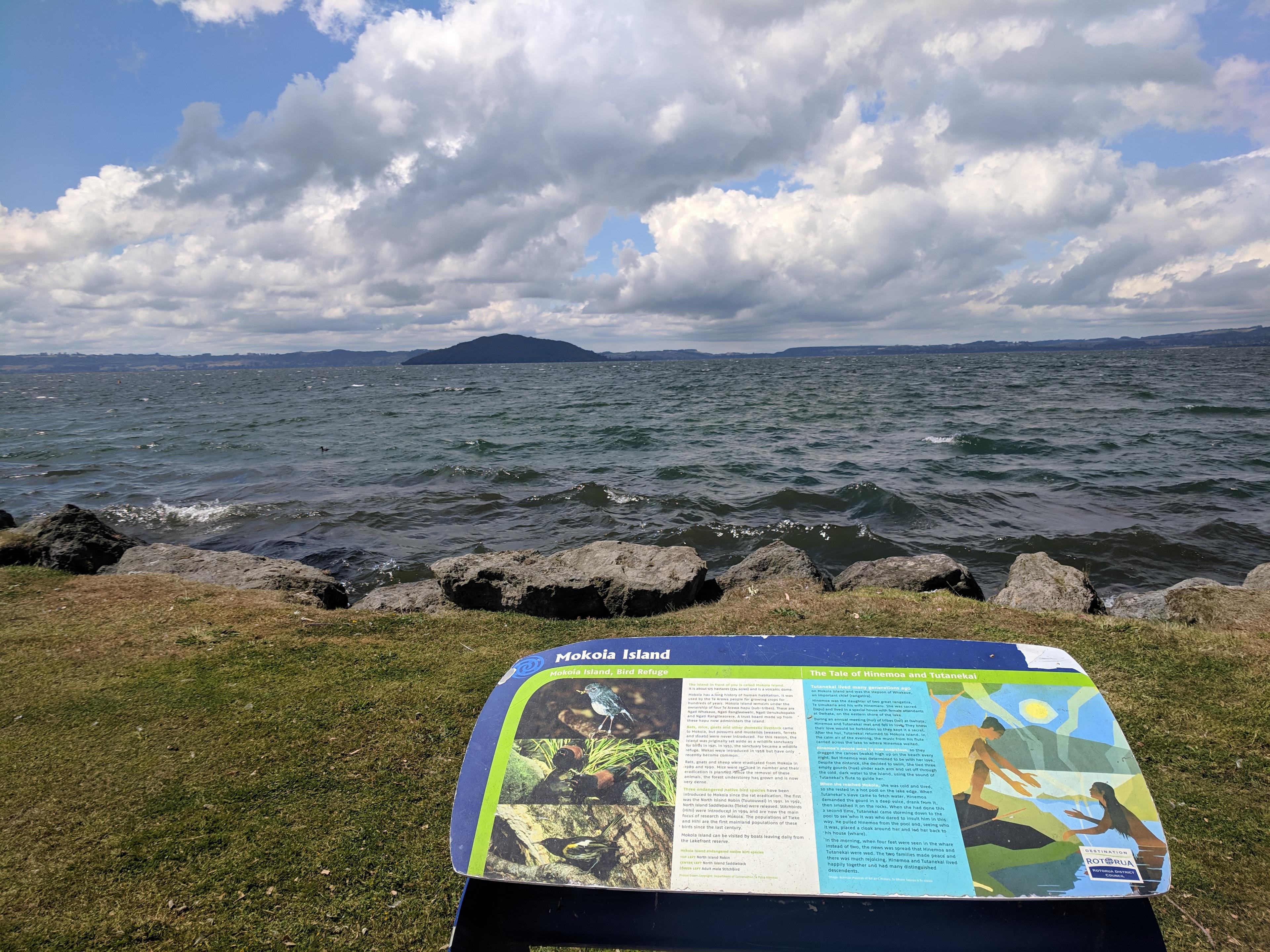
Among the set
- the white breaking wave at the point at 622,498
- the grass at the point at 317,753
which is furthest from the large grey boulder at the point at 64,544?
the white breaking wave at the point at 622,498

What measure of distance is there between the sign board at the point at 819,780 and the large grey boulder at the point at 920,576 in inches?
278

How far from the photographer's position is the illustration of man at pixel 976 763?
130 inches

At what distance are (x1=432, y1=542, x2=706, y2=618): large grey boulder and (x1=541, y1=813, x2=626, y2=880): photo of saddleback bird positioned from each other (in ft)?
21.4

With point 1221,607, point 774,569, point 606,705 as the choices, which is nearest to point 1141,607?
point 1221,607

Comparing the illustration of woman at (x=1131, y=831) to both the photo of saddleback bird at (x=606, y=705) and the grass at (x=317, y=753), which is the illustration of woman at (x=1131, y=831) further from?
the photo of saddleback bird at (x=606, y=705)

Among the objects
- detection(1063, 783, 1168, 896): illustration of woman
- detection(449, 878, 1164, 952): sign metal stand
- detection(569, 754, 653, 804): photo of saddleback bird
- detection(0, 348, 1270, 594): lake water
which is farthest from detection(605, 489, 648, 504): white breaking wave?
detection(1063, 783, 1168, 896): illustration of woman

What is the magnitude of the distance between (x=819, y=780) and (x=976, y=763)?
83cm

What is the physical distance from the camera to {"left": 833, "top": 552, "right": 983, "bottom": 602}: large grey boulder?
10.6m

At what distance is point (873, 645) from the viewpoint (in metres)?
4.02

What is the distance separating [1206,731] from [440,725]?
23.4 ft

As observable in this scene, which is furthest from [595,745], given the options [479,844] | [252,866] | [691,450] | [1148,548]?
[691,450]

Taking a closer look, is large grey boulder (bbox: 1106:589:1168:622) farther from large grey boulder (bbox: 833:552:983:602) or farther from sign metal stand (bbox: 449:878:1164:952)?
sign metal stand (bbox: 449:878:1164:952)

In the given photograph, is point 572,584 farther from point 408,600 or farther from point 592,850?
point 592,850

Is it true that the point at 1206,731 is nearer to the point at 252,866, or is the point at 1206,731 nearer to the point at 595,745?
the point at 595,745
